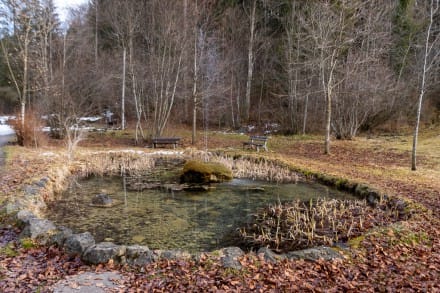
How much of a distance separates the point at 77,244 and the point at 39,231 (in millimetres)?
920

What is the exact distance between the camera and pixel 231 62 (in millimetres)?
27797

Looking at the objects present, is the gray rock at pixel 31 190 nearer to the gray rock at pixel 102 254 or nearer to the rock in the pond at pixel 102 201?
the rock in the pond at pixel 102 201

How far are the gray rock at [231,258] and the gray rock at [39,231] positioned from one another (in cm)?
286

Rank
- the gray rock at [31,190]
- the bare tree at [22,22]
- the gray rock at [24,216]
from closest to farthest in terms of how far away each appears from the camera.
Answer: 1. the gray rock at [24,216]
2. the gray rock at [31,190]
3. the bare tree at [22,22]

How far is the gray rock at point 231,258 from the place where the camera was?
5.02 metres

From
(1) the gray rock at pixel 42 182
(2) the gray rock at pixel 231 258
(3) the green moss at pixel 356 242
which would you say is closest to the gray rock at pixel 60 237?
(2) the gray rock at pixel 231 258

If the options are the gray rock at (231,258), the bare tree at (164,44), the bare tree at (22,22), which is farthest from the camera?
the bare tree at (164,44)

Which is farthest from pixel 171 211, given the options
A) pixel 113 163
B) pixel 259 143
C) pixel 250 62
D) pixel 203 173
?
pixel 250 62

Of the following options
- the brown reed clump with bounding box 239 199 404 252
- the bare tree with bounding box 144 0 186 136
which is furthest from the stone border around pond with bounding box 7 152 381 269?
the bare tree with bounding box 144 0 186 136

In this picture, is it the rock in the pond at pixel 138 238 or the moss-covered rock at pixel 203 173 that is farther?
the moss-covered rock at pixel 203 173

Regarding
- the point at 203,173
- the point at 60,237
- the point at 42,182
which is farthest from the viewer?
the point at 203,173

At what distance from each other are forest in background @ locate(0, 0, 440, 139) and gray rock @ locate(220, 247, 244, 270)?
11.0 metres

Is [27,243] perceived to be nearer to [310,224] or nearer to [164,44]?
[310,224]

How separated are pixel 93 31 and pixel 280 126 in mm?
20374
